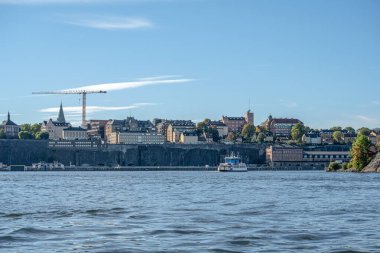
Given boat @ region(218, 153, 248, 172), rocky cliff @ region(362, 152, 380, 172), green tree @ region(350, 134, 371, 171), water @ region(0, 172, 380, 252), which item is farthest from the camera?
boat @ region(218, 153, 248, 172)

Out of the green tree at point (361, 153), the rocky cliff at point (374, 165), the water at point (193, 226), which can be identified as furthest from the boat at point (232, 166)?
the water at point (193, 226)

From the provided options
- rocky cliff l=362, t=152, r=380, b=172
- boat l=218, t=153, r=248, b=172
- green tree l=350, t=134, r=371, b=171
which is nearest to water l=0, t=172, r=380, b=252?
rocky cliff l=362, t=152, r=380, b=172

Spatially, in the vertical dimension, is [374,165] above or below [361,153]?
below

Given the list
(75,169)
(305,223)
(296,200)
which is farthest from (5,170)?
(305,223)

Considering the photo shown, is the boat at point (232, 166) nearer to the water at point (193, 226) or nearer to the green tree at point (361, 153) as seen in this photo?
the green tree at point (361, 153)

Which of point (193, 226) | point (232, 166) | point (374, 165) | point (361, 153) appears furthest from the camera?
point (232, 166)

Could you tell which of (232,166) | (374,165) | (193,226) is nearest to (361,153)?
(374,165)

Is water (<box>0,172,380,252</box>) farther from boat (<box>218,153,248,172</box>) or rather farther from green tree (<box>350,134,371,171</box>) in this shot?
boat (<box>218,153,248,172</box>)

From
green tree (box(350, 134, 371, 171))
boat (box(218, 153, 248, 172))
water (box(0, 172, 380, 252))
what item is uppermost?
green tree (box(350, 134, 371, 171))

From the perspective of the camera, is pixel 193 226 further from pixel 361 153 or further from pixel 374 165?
pixel 361 153

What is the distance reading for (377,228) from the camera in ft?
88.7

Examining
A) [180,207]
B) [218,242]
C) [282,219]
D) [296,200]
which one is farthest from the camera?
[296,200]

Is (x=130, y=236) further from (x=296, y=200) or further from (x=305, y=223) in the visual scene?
(x=296, y=200)

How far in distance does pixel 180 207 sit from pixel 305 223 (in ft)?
31.1
